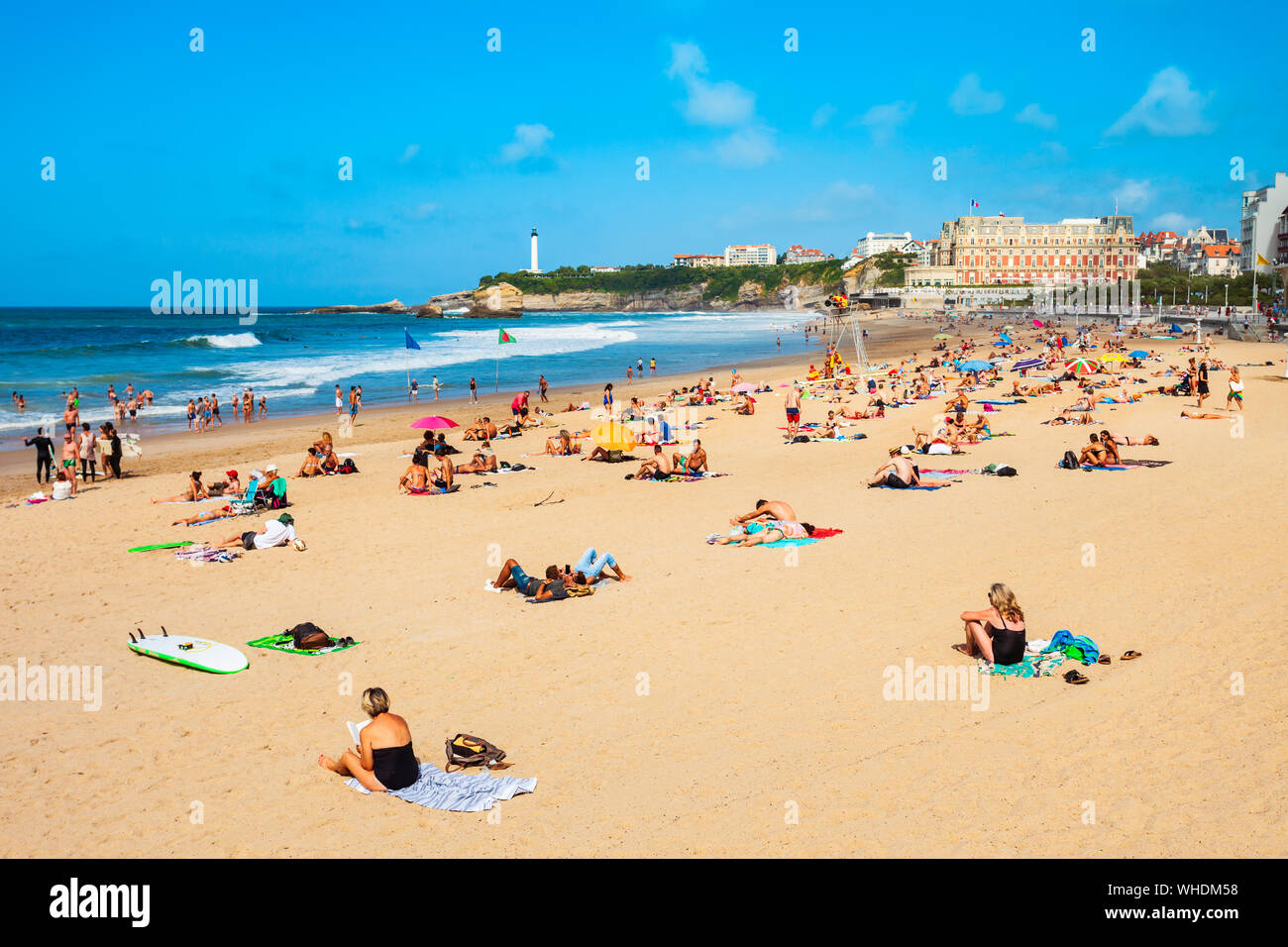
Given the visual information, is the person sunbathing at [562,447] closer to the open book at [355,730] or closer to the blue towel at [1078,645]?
the blue towel at [1078,645]

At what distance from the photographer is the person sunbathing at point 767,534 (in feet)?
36.3

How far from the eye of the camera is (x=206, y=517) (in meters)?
13.1

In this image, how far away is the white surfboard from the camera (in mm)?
7301

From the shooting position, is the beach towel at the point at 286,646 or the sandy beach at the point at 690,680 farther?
the beach towel at the point at 286,646

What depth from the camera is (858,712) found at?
20.4 ft

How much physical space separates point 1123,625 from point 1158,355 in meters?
32.6

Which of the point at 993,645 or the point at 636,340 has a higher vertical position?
the point at 636,340

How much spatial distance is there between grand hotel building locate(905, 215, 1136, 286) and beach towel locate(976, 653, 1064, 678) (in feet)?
418

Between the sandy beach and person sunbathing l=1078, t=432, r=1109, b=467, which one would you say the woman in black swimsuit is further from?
person sunbathing l=1078, t=432, r=1109, b=467

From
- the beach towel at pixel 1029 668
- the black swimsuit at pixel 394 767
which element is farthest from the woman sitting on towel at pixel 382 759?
the beach towel at pixel 1029 668

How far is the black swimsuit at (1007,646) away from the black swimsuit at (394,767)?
4383 mm
